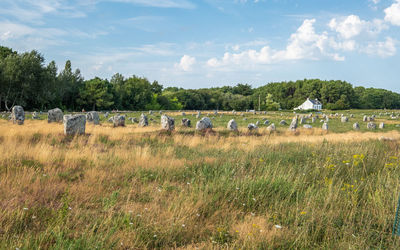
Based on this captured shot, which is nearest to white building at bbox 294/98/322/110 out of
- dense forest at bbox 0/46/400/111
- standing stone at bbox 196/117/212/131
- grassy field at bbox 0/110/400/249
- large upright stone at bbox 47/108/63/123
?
dense forest at bbox 0/46/400/111

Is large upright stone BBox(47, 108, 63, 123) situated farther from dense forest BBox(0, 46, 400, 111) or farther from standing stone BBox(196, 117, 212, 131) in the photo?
dense forest BBox(0, 46, 400, 111)

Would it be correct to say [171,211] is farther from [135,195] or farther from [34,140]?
[34,140]

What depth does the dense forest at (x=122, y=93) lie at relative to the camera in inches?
1471

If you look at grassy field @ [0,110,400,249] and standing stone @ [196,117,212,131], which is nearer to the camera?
grassy field @ [0,110,400,249]

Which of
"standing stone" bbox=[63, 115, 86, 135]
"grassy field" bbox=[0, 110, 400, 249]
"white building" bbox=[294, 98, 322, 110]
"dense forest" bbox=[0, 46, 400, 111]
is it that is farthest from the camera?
"white building" bbox=[294, 98, 322, 110]

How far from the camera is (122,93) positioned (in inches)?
2484

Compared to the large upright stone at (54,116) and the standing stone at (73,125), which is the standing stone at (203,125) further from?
the large upright stone at (54,116)

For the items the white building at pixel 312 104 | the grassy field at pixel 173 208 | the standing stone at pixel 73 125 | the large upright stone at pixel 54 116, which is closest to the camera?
the grassy field at pixel 173 208

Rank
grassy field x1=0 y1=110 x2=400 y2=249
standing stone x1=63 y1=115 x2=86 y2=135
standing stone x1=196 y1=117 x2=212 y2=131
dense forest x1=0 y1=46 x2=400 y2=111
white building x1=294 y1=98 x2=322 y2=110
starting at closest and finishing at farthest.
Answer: grassy field x1=0 y1=110 x2=400 y2=249 → standing stone x1=63 y1=115 x2=86 y2=135 → standing stone x1=196 y1=117 x2=212 y2=131 → dense forest x1=0 y1=46 x2=400 y2=111 → white building x1=294 y1=98 x2=322 y2=110

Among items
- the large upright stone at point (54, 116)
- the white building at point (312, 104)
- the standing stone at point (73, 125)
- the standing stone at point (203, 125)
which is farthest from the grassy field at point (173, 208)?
the white building at point (312, 104)

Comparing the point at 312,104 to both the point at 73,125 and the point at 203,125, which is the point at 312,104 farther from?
the point at 73,125

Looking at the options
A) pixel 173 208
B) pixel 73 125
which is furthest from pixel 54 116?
pixel 173 208

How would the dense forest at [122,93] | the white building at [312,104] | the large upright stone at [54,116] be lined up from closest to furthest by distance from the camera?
1. the large upright stone at [54,116]
2. the dense forest at [122,93]
3. the white building at [312,104]

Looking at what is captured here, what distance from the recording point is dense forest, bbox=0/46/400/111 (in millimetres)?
37375
